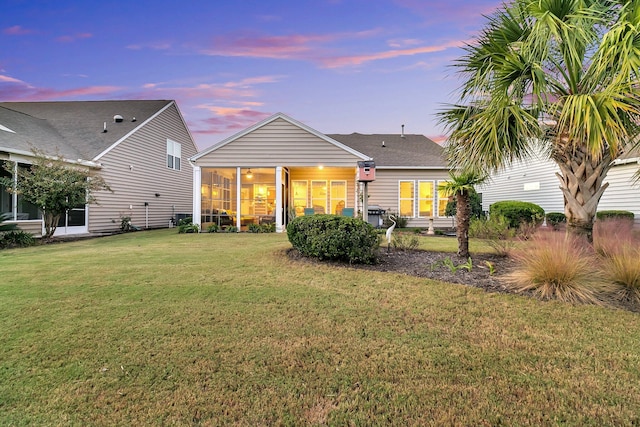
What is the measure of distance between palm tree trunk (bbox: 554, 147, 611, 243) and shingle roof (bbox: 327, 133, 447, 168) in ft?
32.3

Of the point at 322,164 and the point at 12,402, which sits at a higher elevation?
the point at 322,164

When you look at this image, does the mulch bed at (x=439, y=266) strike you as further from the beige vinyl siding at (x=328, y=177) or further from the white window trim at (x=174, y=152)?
the white window trim at (x=174, y=152)

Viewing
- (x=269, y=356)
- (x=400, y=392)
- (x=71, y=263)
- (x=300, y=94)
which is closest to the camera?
(x=400, y=392)

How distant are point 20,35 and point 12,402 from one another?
63.6ft

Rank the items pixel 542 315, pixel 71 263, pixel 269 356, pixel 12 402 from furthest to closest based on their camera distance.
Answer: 1. pixel 71 263
2. pixel 542 315
3. pixel 269 356
4. pixel 12 402

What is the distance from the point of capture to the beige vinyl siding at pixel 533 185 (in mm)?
14059

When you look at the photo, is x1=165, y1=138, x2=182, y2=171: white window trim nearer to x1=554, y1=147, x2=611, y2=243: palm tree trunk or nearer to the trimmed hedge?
x1=554, y1=147, x2=611, y2=243: palm tree trunk

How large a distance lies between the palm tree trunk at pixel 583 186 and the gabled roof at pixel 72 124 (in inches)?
597

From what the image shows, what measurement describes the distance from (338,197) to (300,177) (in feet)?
7.98

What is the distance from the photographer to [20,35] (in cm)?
1395

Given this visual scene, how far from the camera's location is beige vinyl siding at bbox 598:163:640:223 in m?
10.6

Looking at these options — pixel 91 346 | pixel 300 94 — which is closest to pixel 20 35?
pixel 300 94

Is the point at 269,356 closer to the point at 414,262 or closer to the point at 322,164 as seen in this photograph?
the point at 414,262

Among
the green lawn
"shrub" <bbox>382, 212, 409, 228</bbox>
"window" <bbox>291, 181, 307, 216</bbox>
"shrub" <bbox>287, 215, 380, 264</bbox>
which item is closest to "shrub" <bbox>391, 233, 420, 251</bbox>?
"shrub" <bbox>287, 215, 380, 264</bbox>
